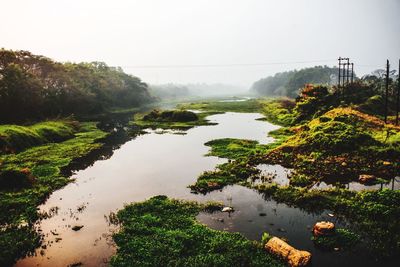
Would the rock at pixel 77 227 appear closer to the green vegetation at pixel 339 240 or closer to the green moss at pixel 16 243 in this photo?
the green moss at pixel 16 243

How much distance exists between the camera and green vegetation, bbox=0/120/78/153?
34.8 meters

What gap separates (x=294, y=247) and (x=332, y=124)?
21.0 m

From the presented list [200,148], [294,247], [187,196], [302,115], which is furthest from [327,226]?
[302,115]

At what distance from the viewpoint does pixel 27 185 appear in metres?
22.7

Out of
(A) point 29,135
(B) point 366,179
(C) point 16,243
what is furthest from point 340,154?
(A) point 29,135

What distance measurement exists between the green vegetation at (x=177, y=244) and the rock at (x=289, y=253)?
0.35m

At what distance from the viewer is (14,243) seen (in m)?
14.5

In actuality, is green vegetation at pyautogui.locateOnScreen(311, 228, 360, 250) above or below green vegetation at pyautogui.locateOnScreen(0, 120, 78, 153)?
below

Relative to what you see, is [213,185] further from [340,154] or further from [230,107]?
[230,107]

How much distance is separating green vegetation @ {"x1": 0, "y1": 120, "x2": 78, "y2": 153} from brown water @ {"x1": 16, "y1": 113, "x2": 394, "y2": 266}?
37.8 feet

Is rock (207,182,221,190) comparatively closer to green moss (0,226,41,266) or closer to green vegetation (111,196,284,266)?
green vegetation (111,196,284,266)

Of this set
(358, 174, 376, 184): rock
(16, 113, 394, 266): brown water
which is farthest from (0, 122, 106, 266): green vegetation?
(358, 174, 376, 184): rock

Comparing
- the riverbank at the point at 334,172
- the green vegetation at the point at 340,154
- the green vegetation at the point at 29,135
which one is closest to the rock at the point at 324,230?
the riverbank at the point at 334,172

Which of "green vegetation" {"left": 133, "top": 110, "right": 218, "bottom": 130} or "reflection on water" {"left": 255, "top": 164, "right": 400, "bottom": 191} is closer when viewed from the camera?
"reflection on water" {"left": 255, "top": 164, "right": 400, "bottom": 191}
